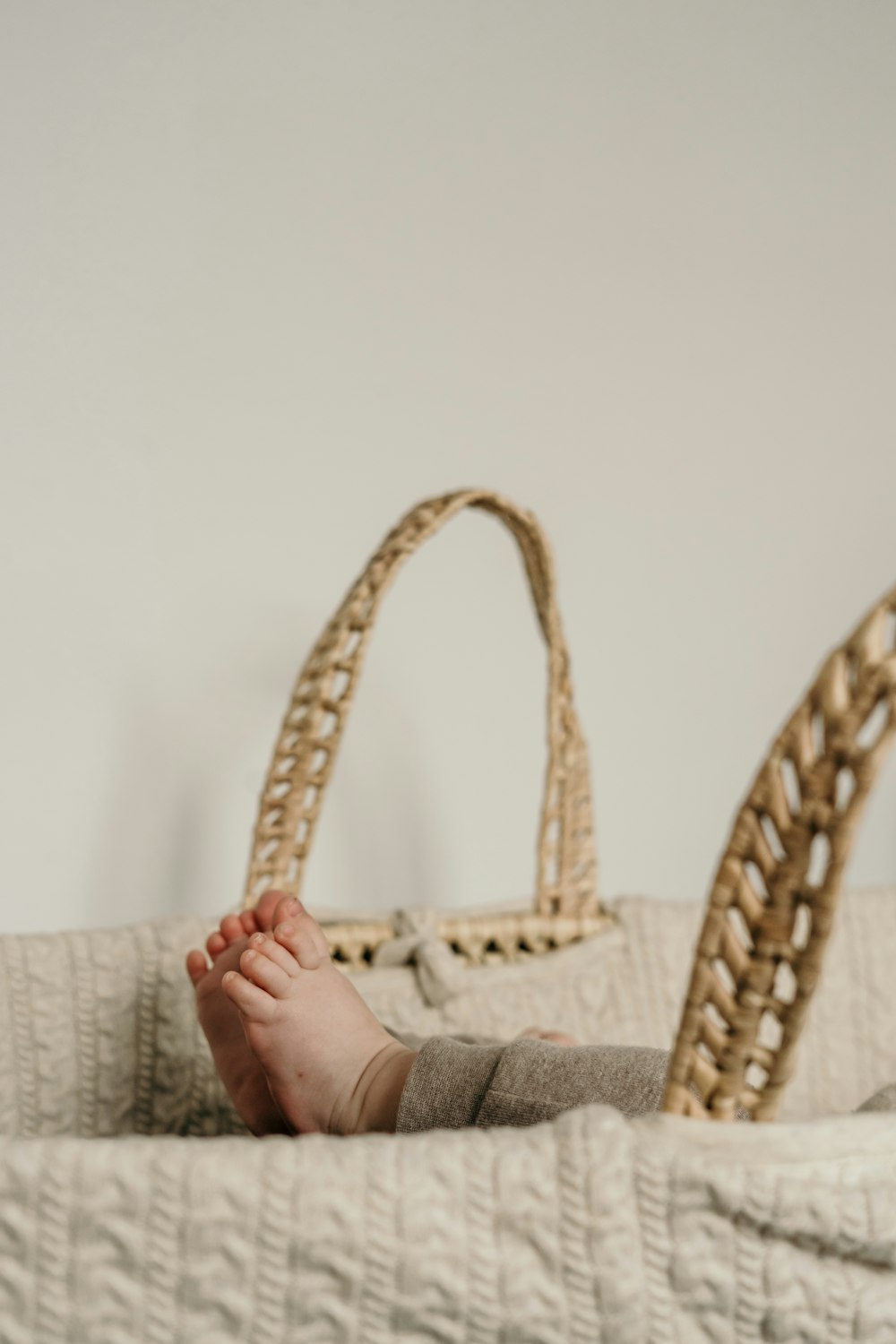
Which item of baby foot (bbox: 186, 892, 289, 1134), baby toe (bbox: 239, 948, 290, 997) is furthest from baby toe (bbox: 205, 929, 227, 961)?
baby toe (bbox: 239, 948, 290, 997)

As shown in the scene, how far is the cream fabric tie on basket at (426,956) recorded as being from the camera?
993 millimetres

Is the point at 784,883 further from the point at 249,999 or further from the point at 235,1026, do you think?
the point at 235,1026

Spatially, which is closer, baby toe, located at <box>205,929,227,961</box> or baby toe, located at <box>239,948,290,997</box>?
baby toe, located at <box>239,948,290,997</box>

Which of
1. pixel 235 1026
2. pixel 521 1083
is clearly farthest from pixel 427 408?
pixel 521 1083

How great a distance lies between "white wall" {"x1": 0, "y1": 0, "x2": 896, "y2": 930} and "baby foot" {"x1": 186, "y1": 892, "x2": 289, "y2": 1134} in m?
0.39

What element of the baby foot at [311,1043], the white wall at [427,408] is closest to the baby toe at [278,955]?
the baby foot at [311,1043]

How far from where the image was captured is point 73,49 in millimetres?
1145

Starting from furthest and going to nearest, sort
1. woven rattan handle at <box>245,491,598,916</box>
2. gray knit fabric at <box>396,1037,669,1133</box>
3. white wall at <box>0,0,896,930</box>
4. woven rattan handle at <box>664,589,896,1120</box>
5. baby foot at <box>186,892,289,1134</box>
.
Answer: white wall at <box>0,0,896,930</box>
woven rattan handle at <box>245,491,598,916</box>
baby foot at <box>186,892,289,1134</box>
gray knit fabric at <box>396,1037,669,1133</box>
woven rattan handle at <box>664,589,896,1120</box>

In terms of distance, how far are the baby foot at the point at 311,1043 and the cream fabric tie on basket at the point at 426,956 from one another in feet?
0.75

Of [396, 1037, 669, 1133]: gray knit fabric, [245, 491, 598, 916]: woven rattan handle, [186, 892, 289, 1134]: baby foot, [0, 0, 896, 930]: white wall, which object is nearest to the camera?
[396, 1037, 669, 1133]: gray knit fabric

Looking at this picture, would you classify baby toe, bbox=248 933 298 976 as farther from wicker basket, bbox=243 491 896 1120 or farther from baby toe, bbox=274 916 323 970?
wicker basket, bbox=243 491 896 1120

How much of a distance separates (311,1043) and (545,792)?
426 mm

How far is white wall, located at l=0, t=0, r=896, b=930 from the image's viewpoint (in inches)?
45.9

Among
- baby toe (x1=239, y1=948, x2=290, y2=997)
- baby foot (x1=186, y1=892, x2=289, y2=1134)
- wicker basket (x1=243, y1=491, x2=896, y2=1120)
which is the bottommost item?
baby foot (x1=186, y1=892, x2=289, y2=1134)
